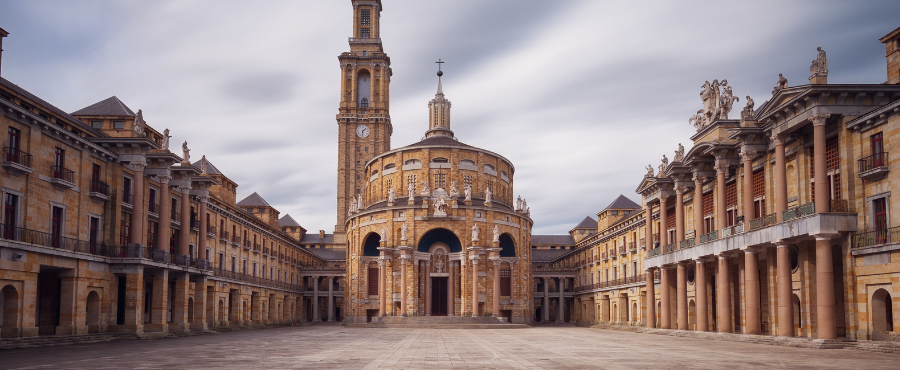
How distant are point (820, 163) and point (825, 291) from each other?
506cm

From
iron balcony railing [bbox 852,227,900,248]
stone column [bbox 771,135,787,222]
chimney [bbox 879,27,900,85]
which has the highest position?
chimney [bbox 879,27,900,85]

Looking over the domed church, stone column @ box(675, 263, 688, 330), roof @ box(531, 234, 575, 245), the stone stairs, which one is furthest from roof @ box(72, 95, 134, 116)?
roof @ box(531, 234, 575, 245)

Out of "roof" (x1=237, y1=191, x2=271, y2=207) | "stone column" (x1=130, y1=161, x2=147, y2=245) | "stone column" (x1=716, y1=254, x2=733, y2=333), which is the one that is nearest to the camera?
"stone column" (x1=716, y1=254, x2=733, y2=333)

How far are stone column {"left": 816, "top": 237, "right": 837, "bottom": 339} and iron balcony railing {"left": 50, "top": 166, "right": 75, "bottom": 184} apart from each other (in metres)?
34.0

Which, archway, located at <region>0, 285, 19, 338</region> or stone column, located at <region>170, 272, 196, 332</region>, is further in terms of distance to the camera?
stone column, located at <region>170, 272, 196, 332</region>

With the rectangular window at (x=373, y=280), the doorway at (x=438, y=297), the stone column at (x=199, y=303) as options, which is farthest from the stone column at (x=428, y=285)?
the stone column at (x=199, y=303)

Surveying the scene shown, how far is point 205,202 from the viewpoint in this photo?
54.8 meters

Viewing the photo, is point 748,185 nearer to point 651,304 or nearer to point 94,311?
point 651,304

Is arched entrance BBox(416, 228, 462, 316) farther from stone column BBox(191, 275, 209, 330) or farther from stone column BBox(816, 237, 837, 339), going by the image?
stone column BBox(816, 237, 837, 339)

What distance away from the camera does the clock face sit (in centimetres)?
11475

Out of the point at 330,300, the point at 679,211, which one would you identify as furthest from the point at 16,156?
the point at 330,300

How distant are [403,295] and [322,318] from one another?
110ft

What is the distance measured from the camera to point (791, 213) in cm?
3241

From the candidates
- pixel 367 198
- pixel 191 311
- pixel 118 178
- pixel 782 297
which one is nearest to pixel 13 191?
pixel 118 178
